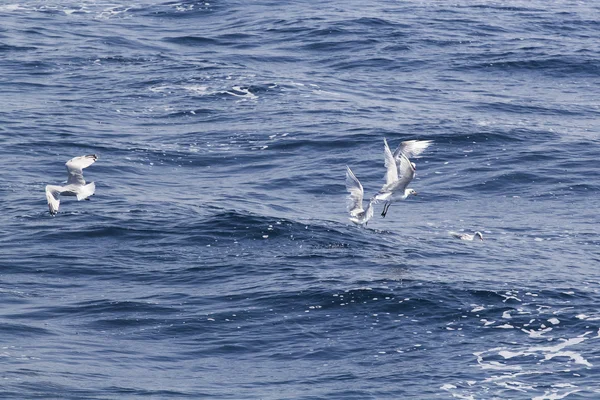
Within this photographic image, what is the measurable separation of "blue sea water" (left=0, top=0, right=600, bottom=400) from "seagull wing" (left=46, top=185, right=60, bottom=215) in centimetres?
289

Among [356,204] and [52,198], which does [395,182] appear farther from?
[52,198]

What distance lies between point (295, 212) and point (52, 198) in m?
12.2

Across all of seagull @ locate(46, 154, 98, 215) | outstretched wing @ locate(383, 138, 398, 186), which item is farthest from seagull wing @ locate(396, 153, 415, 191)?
seagull @ locate(46, 154, 98, 215)

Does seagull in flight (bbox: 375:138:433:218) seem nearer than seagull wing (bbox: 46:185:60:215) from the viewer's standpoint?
No

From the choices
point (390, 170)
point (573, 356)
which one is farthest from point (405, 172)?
point (573, 356)

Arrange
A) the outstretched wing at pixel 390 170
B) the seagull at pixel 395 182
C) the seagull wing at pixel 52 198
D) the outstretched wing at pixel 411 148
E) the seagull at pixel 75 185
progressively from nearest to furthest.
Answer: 1. the seagull wing at pixel 52 198
2. the seagull at pixel 75 185
3. the seagull at pixel 395 182
4. the outstretched wing at pixel 390 170
5. the outstretched wing at pixel 411 148

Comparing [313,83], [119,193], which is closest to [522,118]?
[313,83]

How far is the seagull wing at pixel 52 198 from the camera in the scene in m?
39.5

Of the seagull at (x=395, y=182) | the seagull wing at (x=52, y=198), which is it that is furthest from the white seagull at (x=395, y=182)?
Result: the seagull wing at (x=52, y=198)

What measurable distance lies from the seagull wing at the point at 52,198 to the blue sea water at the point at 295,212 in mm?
2887

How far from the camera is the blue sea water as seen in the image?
35344mm

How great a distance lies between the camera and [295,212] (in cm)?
4903

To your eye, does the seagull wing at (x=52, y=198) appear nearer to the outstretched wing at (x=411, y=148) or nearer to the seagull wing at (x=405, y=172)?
the seagull wing at (x=405, y=172)

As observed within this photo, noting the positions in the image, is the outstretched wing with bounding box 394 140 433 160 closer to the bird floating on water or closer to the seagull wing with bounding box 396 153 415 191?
the seagull wing with bounding box 396 153 415 191
